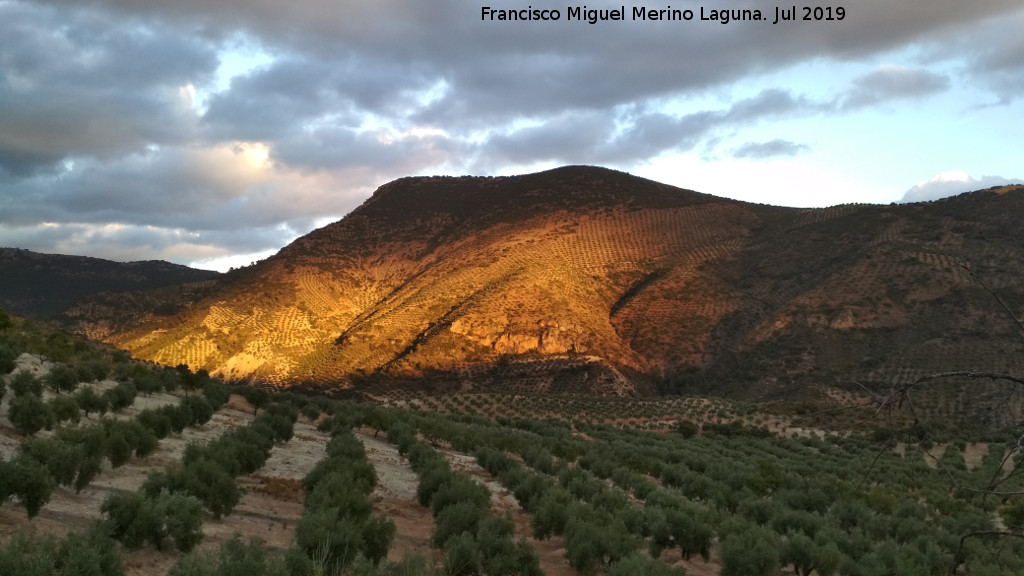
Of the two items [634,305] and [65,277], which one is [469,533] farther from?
[65,277]

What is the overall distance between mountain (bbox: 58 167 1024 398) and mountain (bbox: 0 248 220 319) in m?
26.7

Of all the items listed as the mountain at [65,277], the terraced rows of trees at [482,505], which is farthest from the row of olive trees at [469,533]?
the mountain at [65,277]

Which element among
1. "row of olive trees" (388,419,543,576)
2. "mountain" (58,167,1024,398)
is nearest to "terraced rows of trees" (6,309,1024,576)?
"row of olive trees" (388,419,543,576)

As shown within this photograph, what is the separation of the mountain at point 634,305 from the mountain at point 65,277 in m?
A: 26.7

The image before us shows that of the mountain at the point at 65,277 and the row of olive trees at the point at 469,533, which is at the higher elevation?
the mountain at the point at 65,277

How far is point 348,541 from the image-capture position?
26.3 feet

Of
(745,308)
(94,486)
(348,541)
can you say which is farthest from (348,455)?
(745,308)

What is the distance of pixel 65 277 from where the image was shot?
387 ft

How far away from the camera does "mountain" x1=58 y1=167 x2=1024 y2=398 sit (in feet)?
197

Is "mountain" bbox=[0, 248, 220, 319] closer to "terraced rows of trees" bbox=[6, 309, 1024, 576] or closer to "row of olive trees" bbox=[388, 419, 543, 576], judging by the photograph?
"terraced rows of trees" bbox=[6, 309, 1024, 576]

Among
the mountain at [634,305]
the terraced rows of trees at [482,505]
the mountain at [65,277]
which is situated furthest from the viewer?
the mountain at [65,277]

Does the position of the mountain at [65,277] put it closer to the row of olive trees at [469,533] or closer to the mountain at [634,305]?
the mountain at [634,305]

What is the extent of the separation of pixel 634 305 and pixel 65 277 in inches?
3934

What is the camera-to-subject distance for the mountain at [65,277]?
105000 mm
